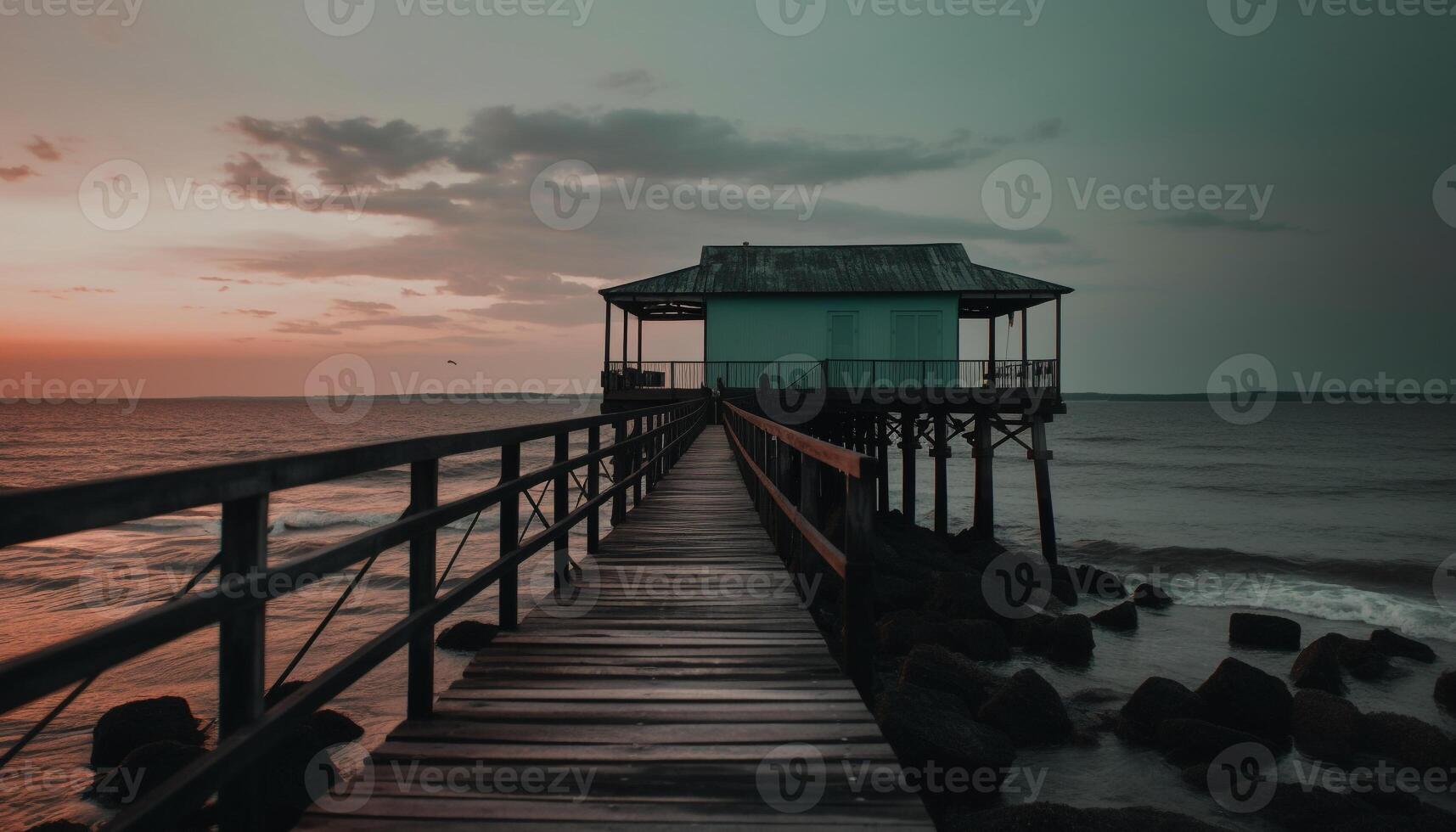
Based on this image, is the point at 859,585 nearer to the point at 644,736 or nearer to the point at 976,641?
the point at 644,736

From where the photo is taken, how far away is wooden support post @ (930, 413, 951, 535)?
2272 cm

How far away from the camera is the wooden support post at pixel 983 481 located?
20.6m

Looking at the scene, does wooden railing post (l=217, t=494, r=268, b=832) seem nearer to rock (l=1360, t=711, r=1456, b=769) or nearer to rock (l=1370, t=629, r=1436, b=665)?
rock (l=1360, t=711, r=1456, b=769)

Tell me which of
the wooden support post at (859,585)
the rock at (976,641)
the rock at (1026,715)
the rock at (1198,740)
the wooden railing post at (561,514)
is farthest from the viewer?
the rock at (976,641)

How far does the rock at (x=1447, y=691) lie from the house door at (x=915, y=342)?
16.1 m

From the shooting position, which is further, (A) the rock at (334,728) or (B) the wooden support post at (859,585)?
(A) the rock at (334,728)

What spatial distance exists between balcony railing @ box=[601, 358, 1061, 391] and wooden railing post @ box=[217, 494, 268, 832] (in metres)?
21.5

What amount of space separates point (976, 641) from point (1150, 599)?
604 centimetres

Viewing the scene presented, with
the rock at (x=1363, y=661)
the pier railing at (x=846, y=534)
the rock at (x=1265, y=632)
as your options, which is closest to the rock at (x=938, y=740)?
the pier railing at (x=846, y=534)

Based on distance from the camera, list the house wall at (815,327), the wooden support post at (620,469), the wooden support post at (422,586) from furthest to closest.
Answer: the house wall at (815,327)
the wooden support post at (620,469)
the wooden support post at (422,586)

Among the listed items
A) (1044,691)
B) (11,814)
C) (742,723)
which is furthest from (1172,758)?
(11,814)

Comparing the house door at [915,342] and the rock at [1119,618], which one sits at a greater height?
the house door at [915,342]

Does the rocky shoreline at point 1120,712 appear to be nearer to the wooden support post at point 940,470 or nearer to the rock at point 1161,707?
the rock at point 1161,707

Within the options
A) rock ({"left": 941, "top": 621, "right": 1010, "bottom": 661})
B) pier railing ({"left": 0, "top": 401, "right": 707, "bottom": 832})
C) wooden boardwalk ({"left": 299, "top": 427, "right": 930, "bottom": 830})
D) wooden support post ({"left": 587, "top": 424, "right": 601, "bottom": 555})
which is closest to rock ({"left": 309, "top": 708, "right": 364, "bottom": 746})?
wooden support post ({"left": 587, "top": 424, "right": 601, "bottom": 555})
